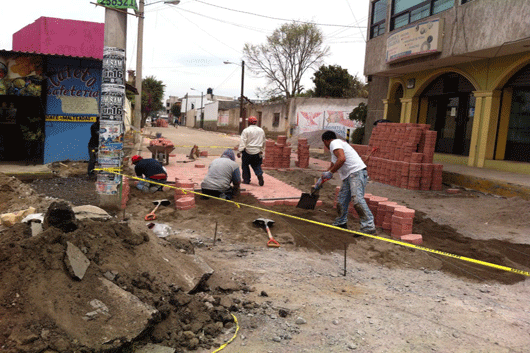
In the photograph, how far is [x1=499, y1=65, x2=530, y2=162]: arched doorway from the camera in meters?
12.0

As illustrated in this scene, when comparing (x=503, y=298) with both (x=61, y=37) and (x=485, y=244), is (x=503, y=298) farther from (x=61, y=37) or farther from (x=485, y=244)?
(x=61, y=37)

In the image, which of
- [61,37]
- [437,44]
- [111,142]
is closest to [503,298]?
[111,142]

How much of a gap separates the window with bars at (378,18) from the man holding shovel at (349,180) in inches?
494

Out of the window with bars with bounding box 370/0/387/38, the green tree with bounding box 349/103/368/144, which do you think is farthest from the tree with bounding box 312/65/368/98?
the window with bars with bounding box 370/0/387/38

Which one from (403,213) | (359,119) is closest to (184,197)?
(403,213)

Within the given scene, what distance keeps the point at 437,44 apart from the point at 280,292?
37.4ft

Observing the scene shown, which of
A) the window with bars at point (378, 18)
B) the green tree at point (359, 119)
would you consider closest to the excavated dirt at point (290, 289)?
the window with bars at point (378, 18)

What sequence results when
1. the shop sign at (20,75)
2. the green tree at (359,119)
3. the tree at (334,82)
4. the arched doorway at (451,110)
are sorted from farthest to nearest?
the tree at (334,82)
the green tree at (359,119)
the arched doorway at (451,110)
the shop sign at (20,75)

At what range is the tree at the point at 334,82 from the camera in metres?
34.8

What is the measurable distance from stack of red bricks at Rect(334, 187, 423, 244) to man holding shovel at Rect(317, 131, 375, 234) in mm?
356

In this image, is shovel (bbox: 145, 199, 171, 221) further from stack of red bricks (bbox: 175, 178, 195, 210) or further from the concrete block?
the concrete block

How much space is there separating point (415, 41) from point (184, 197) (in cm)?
1012

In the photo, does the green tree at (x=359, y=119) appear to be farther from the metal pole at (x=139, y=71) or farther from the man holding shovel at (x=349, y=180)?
the man holding shovel at (x=349, y=180)

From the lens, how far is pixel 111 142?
6562 mm
